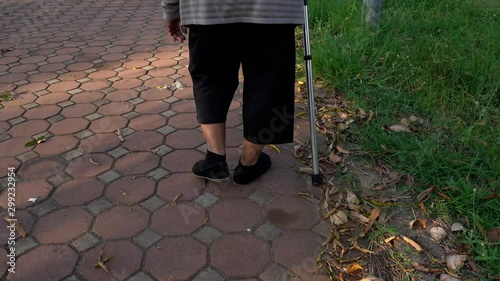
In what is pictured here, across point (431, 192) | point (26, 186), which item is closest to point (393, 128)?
point (431, 192)

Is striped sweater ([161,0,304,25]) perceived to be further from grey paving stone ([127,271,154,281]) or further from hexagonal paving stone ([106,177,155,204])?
grey paving stone ([127,271,154,281])

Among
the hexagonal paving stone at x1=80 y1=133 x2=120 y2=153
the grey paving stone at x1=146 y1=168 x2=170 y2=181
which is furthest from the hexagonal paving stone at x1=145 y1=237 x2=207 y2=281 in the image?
the hexagonal paving stone at x1=80 y1=133 x2=120 y2=153

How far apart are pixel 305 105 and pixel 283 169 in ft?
2.87

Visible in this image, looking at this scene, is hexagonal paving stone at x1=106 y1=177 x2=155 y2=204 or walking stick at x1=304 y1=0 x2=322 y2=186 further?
hexagonal paving stone at x1=106 y1=177 x2=155 y2=204

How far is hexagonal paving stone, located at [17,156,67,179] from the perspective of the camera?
2.40 metres

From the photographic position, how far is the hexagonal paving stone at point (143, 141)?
105 inches

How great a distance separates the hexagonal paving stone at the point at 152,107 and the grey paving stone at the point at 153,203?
41.9 inches

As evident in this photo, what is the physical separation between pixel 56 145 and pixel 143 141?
0.56 meters

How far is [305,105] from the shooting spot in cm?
319

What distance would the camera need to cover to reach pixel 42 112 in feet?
10.2

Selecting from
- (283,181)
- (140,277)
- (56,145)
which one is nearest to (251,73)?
(283,181)

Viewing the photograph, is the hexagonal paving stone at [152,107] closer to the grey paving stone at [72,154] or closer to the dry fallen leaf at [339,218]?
the grey paving stone at [72,154]

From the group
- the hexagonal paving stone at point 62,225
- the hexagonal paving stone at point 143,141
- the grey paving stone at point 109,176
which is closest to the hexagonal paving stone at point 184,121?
the hexagonal paving stone at point 143,141

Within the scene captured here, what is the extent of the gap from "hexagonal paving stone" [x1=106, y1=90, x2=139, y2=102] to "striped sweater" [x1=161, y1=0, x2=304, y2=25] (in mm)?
1731
